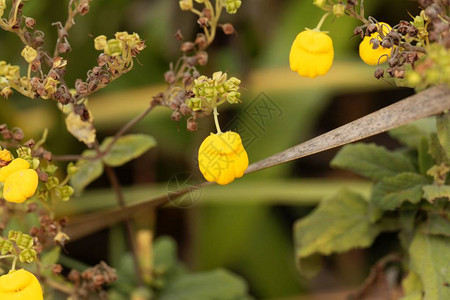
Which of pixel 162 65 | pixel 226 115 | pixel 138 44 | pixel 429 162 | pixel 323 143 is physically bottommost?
pixel 226 115

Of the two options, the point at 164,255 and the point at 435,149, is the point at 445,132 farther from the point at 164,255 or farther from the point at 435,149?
the point at 164,255

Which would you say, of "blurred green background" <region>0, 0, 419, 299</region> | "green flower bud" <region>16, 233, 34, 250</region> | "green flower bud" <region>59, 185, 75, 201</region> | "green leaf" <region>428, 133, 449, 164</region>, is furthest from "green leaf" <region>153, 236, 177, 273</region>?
"green leaf" <region>428, 133, 449, 164</region>

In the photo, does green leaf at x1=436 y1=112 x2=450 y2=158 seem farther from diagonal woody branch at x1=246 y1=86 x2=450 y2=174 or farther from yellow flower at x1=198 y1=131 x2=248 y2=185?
yellow flower at x1=198 y1=131 x2=248 y2=185

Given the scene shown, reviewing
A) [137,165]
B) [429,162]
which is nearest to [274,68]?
[137,165]

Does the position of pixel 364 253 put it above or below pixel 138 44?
below

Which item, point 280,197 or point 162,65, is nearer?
point 280,197

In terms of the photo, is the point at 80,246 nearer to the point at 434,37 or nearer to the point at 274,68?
the point at 274,68
